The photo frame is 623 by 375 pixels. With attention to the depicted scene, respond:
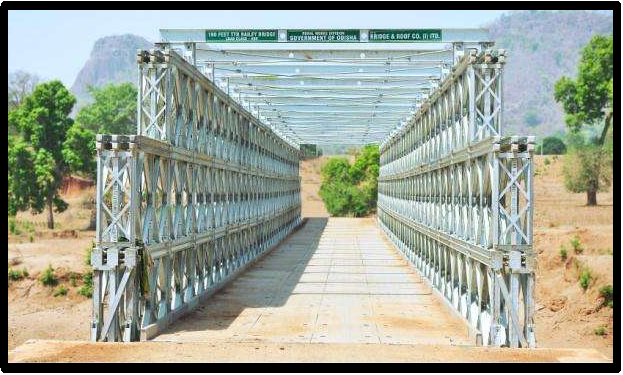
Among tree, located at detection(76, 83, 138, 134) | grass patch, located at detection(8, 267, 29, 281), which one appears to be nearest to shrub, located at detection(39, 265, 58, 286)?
grass patch, located at detection(8, 267, 29, 281)

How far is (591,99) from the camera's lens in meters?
56.6

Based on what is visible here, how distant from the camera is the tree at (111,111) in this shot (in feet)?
259

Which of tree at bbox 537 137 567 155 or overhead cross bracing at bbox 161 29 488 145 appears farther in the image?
tree at bbox 537 137 567 155

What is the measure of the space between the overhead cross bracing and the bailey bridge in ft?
0.19

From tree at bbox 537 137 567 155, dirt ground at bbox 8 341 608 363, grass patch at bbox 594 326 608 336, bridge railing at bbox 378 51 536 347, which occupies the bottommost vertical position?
grass patch at bbox 594 326 608 336

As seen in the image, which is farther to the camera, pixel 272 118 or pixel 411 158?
pixel 272 118

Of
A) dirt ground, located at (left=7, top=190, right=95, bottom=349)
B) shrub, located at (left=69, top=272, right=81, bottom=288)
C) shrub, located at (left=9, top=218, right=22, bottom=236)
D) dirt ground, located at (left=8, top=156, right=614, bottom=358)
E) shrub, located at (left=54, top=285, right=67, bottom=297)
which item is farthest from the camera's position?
shrub, located at (left=9, top=218, right=22, bottom=236)

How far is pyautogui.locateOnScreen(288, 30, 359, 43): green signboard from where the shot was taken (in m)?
19.9

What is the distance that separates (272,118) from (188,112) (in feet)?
57.9

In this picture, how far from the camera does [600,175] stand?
174ft

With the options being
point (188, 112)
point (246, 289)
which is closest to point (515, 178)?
point (188, 112)

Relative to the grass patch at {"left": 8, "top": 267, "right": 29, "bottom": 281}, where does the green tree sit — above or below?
above

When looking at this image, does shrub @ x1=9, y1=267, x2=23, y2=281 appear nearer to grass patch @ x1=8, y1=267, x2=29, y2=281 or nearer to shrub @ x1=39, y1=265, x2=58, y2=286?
grass patch @ x1=8, y1=267, x2=29, y2=281

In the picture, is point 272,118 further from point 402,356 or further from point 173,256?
Answer: point 402,356
